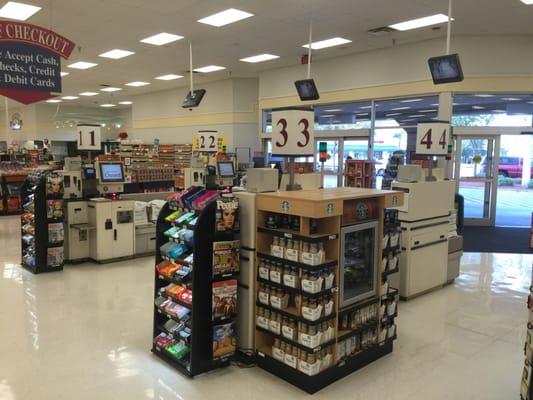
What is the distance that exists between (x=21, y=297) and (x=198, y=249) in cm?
325

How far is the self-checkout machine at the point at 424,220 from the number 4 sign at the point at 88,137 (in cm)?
500

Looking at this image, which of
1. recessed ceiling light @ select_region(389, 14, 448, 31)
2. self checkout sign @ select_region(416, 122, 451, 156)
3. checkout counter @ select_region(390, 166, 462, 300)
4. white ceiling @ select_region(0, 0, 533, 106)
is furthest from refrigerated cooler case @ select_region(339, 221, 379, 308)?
recessed ceiling light @ select_region(389, 14, 448, 31)

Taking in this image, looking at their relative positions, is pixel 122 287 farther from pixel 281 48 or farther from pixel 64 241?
pixel 281 48

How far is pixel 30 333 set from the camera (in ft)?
14.0

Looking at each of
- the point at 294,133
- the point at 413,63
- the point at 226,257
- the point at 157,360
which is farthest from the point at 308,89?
the point at 157,360

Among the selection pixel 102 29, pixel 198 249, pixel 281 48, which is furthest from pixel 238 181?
pixel 198 249

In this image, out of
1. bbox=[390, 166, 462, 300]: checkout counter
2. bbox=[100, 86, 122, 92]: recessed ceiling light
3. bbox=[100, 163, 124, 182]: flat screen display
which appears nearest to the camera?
bbox=[390, 166, 462, 300]: checkout counter

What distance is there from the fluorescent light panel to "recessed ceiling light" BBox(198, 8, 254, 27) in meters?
1.31

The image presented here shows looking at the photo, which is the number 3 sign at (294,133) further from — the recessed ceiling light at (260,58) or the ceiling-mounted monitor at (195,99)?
the recessed ceiling light at (260,58)

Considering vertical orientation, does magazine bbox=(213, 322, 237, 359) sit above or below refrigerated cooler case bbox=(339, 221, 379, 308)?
below

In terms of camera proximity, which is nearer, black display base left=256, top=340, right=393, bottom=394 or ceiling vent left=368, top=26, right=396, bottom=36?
black display base left=256, top=340, right=393, bottom=394

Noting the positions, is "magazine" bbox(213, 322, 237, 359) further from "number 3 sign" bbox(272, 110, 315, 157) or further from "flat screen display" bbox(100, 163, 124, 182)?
"flat screen display" bbox(100, 163, 124, 182)

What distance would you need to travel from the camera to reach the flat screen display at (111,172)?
22.8 feet

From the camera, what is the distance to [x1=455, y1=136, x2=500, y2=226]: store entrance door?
10189mm
